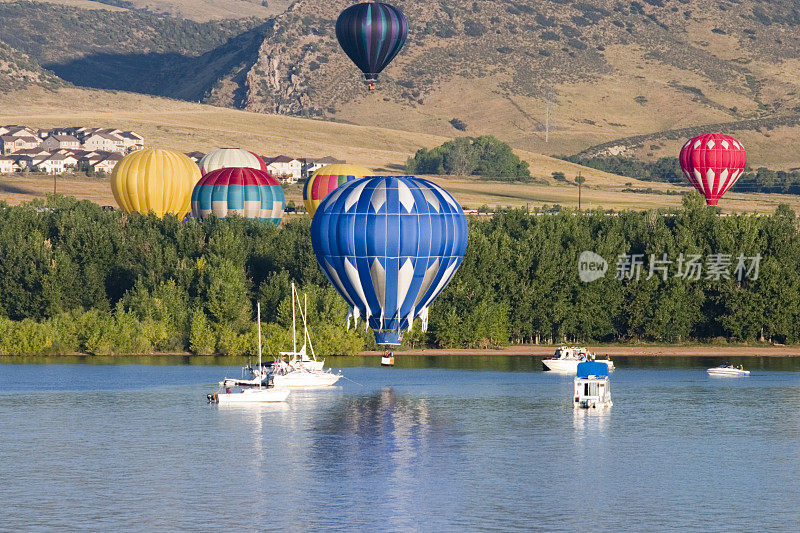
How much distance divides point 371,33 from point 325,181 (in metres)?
21.9

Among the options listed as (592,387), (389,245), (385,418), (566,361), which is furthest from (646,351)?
(385,418)

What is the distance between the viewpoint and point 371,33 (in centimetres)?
15762

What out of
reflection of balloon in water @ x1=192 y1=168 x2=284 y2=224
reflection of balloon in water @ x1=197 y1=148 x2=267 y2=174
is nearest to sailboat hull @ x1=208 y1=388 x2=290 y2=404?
reflection of balloon in water @ x1=192 y1=168 x2=284 y2=224

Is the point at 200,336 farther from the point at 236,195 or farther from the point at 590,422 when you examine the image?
the point at 590,422

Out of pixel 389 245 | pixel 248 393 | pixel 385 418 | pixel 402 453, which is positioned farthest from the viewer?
pixel 248 393

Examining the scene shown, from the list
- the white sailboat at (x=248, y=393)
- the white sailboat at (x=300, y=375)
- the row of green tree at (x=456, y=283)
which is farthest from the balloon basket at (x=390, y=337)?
the row of green tree at (x=456, y=283)

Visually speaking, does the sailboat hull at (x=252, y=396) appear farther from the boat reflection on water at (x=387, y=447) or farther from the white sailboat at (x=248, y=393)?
the boat reflection on water at (x=387, y=447)

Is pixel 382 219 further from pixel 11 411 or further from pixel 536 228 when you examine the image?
pixel 536 228

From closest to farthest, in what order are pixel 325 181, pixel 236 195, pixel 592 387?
pixel 592 387, pixel 236 195, pixel 325 181

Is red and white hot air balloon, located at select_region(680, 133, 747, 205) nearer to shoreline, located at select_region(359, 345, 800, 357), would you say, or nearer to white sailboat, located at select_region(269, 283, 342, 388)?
shoreline, located at select_region(359, 345, 800, 357)

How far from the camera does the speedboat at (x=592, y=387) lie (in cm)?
9906

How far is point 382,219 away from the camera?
101m

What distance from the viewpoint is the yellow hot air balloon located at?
161875 millimetres

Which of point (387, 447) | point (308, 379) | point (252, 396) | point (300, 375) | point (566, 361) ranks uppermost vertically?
point (566, 361)
